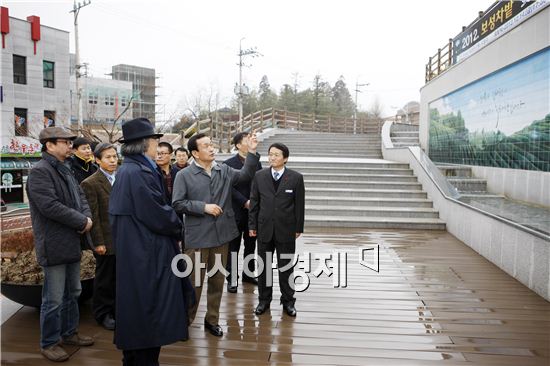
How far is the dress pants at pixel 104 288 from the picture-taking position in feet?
12.0

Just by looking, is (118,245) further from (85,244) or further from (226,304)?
(226,304)

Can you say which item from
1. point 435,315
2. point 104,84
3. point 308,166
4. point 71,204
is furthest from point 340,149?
point 104,84

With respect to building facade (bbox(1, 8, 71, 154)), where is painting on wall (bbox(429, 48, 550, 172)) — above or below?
below

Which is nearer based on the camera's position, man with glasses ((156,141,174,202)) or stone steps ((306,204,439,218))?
man with glasses ((156,141,174,202))

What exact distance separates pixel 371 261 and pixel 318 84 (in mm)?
39028

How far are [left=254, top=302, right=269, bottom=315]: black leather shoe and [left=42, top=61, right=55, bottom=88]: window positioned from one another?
23638 mm

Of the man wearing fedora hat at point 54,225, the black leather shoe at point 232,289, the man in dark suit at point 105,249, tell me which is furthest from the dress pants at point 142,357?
the black leather shoe at point 232,289

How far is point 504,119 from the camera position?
8695 mm

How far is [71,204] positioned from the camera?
3131 mm

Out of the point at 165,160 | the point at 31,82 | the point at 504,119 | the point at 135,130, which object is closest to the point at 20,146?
the point at 31,82

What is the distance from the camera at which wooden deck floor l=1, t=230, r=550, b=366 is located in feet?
10.2

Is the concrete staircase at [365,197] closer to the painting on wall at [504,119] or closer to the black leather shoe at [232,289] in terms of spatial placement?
the painting on wall at [504,119]

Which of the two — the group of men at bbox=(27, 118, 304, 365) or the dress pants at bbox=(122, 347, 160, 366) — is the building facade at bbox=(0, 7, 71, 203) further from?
the dress pants at bbox=(122, 347, 160, 366)

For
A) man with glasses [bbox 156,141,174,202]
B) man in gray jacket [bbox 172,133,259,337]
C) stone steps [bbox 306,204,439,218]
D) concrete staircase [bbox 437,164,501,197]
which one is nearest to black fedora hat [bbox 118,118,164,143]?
man in gray jacket [bbox 172,133,259,337]
